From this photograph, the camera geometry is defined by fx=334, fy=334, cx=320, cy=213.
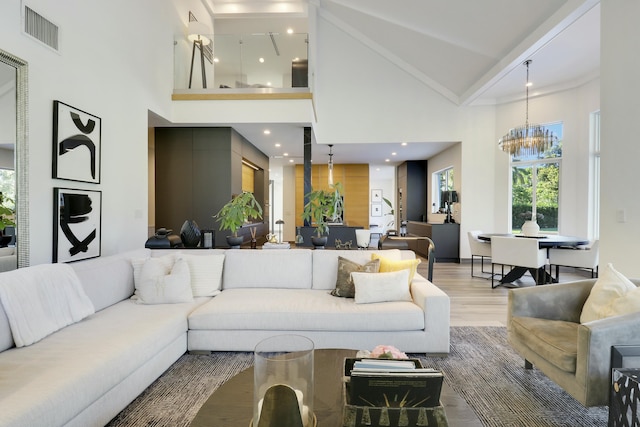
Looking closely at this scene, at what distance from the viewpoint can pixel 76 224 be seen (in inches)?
127

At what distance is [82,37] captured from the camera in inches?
132

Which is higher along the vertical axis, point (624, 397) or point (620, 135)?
point (620, 135)

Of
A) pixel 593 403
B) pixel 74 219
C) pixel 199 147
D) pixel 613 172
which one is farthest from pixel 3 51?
pixel 613 172

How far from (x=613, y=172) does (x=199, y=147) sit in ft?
19.1

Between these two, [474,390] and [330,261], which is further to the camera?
[330,261]

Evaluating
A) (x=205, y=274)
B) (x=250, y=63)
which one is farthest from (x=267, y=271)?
(x=250, y=63)

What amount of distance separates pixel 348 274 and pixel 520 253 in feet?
10.2

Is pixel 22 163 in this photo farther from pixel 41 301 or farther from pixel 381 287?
pixel 381 287

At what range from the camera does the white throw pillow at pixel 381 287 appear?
2812 millimetres

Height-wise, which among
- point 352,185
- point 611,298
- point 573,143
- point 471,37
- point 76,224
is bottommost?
point 611,298

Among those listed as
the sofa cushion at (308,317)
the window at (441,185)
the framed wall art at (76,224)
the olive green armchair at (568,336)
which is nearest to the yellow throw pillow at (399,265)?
the sofa cushion at (308,317)

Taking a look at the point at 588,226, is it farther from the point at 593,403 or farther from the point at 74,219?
the point at 74,219

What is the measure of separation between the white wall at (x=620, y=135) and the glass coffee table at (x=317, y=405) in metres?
2.84

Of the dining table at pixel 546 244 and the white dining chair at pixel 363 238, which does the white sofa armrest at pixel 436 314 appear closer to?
the white dining chair at pixel 363 238
